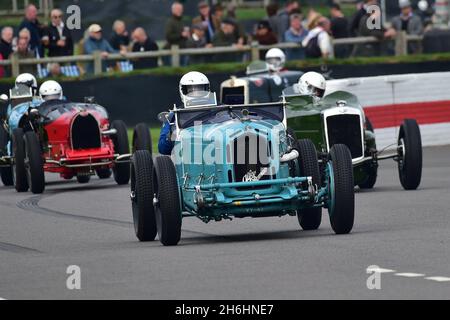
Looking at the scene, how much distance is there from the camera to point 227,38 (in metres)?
30.6

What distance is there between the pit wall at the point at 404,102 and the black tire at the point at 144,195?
1042 cm

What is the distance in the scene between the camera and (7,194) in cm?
2062

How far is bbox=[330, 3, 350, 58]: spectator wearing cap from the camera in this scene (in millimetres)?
29875

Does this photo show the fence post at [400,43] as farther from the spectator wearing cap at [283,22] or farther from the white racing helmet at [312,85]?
the white racing helmet at [312,85]

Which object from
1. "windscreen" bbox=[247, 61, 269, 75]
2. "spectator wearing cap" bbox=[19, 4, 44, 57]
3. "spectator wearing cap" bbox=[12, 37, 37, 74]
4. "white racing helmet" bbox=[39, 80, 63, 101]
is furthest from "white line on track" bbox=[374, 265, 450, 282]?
"spectator wearing cap" bbox=[12, 37, 37, 74]

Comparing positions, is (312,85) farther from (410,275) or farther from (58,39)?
(58,39)

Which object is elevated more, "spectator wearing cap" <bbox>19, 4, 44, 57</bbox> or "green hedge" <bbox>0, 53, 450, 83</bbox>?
"spectator wearing cap" <bbox>19, 4, 44, 57</bbox>

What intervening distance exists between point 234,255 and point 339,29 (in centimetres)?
1813

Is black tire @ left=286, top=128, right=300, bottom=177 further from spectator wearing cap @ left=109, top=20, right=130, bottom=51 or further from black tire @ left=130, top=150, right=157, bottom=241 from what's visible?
spectator wearing cap @ left=109, top=20, right=130, bottom=51

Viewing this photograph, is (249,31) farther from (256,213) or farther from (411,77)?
(256,213)

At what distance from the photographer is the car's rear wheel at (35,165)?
795 inches

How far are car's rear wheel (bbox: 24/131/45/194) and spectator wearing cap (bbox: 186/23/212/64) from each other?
32.3 feet
